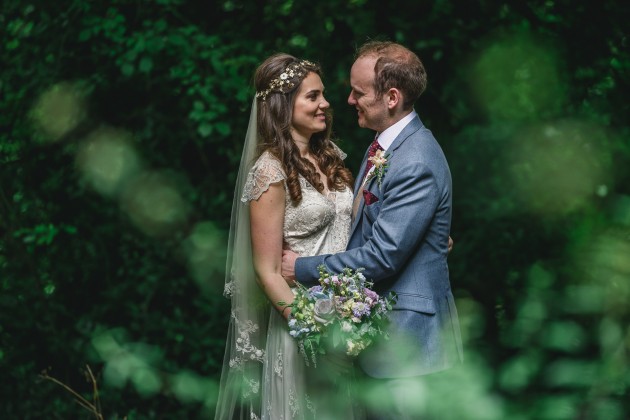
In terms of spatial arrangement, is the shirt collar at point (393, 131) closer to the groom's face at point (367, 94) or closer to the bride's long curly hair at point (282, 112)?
the groom's face at point (367, 94)

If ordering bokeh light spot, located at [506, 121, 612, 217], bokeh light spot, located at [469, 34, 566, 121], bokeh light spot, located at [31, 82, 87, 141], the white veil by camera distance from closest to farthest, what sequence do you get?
the white veil
bokeh light spot, located at [506, 121, 612, 217]
bokeh light spot, located at [469, 34, 566, 121]
bokeh light spot, located at [31, 82, 87, 141]

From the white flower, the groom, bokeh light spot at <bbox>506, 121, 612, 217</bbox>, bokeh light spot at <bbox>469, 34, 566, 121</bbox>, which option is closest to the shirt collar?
the groom

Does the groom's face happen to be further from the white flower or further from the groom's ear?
the white flower

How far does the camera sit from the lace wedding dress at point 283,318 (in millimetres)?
3361

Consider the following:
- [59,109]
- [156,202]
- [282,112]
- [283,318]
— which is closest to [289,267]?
[283,318]

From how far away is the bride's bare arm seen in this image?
3.30 metres

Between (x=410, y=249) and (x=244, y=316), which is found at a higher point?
(x=410, y=249)

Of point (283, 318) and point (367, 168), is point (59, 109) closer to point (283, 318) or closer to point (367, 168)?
point (283, 318)

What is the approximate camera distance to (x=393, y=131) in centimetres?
325

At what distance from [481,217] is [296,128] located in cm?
257

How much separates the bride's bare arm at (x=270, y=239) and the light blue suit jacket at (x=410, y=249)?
14cm

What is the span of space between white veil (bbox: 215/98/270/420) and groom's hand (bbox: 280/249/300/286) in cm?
21

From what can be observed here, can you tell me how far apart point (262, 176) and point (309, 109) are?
39 centimetres

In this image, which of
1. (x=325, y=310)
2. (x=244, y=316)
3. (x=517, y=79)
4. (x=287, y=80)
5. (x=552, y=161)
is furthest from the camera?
(x=517, y=79)
